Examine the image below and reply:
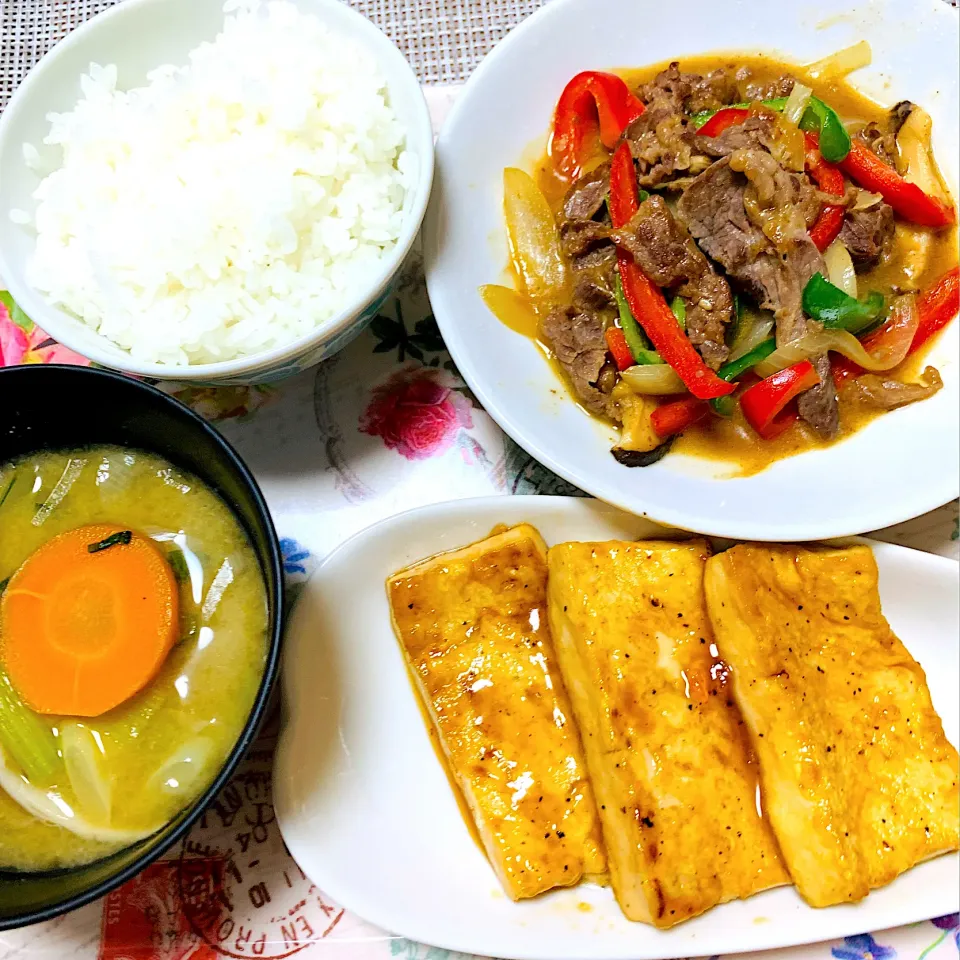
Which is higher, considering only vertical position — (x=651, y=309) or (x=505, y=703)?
(x=651, y=309)

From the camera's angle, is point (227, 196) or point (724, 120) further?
point (724, 120)

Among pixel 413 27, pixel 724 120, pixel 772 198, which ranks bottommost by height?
pixel 772 198

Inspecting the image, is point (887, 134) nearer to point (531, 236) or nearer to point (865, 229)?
point (865, 229)

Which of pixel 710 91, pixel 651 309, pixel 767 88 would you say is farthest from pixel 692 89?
pixel 651 309

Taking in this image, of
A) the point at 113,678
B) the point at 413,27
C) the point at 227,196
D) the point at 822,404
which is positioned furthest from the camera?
the point at 413,27

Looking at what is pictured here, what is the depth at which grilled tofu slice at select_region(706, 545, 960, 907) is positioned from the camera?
6.79ft

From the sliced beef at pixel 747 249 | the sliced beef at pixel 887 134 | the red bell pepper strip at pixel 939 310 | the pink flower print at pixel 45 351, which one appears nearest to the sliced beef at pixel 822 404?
the sliced beef at pixel 747 249

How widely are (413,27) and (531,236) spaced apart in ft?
3.15

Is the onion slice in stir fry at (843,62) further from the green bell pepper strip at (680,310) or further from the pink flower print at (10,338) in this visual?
the pink flower print at (10,338)

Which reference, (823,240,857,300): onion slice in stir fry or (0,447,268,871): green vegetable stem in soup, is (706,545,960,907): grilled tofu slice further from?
(0,447,268,871): green vegetable stem in soup

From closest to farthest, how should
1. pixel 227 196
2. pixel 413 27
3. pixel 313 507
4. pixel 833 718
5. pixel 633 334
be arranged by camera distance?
pixel 227 196 → pixel 833 718 → pixel 633 334 → pixel 313 507 → pixel 413 27

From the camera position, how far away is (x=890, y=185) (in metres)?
2.39

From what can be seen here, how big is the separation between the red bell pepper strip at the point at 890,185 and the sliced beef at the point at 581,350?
2.93 feet

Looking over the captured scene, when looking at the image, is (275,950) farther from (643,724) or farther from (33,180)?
(33,180)
